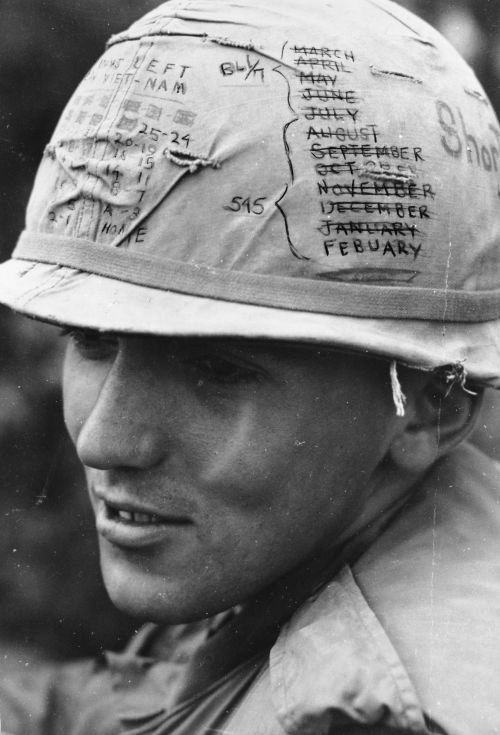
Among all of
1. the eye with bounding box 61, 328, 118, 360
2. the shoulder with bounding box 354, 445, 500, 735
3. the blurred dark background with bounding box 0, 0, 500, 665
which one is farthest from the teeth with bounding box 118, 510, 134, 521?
the blurred dark background with bounding box 0, 0, 500, 665

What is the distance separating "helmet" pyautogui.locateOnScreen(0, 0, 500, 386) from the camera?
1542mm

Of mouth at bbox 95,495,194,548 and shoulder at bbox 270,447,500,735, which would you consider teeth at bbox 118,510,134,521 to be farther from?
shoulder at bbox 270,447,500,735

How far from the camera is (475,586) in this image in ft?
5.35

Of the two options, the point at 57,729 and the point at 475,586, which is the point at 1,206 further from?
the point at 475,586

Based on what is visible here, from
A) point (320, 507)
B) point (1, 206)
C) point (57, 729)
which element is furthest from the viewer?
point (1, 206)

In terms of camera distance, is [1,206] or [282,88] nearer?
[282,88]

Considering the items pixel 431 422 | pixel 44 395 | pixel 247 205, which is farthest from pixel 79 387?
pixel 44 395

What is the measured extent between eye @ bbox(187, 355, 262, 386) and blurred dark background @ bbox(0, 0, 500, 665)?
4.44 feet

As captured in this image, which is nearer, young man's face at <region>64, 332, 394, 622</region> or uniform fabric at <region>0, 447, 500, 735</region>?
uniform fabric at <region>0, 447, 500, 735</region>

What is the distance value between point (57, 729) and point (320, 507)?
1142mm

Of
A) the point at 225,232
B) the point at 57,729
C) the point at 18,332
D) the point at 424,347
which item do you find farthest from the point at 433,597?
the point at 18,332

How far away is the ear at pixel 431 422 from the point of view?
1.74 meters

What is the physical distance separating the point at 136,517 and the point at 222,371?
11.0 inches

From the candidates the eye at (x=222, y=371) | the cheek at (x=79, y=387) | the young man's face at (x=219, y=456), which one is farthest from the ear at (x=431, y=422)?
the cheek at (x=79, y=387)
